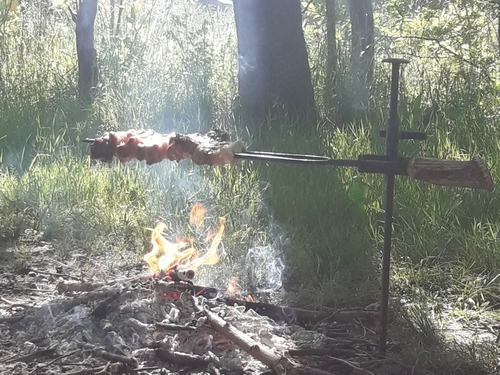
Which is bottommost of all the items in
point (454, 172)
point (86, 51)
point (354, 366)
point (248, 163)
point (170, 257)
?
point (354, 366)

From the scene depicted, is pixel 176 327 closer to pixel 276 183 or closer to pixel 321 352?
pixel 321 352

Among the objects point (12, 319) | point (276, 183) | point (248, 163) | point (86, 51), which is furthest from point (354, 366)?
point (86, 51)

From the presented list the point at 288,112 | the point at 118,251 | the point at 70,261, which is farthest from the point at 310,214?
the point at 288,112

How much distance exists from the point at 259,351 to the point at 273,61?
12.7ft

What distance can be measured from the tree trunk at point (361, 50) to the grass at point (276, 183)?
0.11m

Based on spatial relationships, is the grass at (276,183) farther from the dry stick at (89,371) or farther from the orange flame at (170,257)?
the dry stick at (89,371)

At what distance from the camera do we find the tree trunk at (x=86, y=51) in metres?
7.14

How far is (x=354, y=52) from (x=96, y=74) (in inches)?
105

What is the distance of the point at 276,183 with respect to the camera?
4520 mm

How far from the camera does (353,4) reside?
7.20 metres

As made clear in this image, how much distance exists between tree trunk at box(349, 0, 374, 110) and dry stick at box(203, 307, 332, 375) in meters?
3.38

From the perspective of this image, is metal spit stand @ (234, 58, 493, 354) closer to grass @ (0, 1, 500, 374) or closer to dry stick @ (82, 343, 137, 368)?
grass @ (0, 1, 500, 374)

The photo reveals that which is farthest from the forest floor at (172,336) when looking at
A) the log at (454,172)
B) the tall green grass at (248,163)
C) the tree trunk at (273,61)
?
the tree trunk at (273,61)

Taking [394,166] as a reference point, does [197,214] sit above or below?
below
